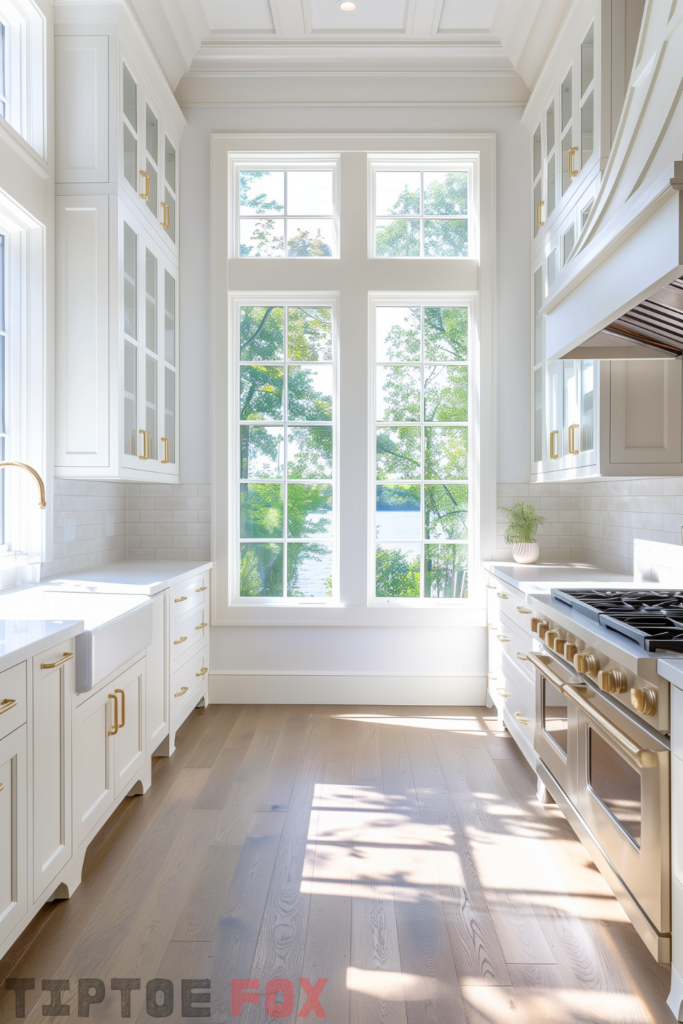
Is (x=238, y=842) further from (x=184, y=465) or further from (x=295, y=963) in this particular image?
(x=184, y=465)

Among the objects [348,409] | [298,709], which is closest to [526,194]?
[348,409]

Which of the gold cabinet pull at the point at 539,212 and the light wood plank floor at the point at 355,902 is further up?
the gold cabinet pull at the point at 539,212

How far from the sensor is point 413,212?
4.03m

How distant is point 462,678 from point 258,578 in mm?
1375

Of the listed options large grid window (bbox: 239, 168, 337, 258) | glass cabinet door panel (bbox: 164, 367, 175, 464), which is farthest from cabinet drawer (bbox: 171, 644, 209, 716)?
large grid window (bbox: 239, 168, 337, 258)

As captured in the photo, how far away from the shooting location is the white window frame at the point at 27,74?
2811 millimetres

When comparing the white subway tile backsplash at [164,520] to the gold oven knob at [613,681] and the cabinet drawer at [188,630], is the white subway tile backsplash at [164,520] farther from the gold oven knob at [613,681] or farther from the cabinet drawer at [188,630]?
the gold oven knob at [613,681]

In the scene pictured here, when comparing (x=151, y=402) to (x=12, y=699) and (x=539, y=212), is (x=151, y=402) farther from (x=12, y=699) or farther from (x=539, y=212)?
(x=539, y=212)

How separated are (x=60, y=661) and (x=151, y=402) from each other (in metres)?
1.87

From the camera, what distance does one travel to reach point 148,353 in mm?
3404

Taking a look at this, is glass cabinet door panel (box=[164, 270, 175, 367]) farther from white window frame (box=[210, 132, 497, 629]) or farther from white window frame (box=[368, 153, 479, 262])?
A: white window frame (box=[368, 153, 479, 262])

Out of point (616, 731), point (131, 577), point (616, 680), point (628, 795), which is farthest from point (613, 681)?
point (131, 577)

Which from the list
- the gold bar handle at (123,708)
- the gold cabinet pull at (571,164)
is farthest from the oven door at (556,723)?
the gold cabinet pull at (571,164)

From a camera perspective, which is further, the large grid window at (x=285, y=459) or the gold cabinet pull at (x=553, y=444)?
the large grid window at (x=285, y=459)
